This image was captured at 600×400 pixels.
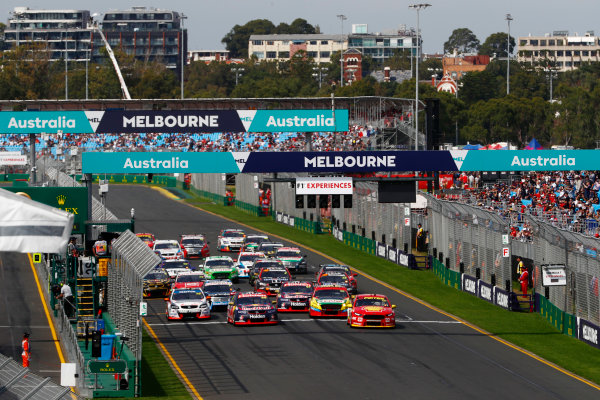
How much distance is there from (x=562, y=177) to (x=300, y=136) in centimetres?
3141

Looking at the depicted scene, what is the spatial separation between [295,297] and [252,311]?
3.43 meters

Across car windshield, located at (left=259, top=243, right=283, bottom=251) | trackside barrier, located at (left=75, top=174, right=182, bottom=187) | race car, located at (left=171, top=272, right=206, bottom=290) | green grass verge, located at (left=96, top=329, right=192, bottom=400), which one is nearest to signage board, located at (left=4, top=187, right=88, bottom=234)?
green grass verge, located at (left=96, top=329, right=192, bottom=400)

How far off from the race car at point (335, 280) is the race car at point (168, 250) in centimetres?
1181

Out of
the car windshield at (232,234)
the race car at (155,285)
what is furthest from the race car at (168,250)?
the race car at (155,285)

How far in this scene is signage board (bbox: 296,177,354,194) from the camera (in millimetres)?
37094

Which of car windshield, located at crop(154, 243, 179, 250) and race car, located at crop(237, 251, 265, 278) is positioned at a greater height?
car windshield, located at crop(154, 243, 179, 250)

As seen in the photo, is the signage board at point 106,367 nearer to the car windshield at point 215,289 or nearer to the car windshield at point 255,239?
the car windshield at point 215,289

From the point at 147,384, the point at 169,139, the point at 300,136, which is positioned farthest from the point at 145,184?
the point at 147,384

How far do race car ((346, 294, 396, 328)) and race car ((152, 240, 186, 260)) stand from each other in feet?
59.1

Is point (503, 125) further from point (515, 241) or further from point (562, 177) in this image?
point (515, 241)

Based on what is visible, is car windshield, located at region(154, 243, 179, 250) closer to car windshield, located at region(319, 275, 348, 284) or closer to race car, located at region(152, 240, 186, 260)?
race car, located at region(152, 240, 186, 260)

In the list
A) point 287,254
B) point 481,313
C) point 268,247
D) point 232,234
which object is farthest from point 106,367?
point 232,234

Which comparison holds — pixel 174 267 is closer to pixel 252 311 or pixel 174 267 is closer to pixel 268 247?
pixel 268 247

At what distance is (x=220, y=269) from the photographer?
48.7 m
